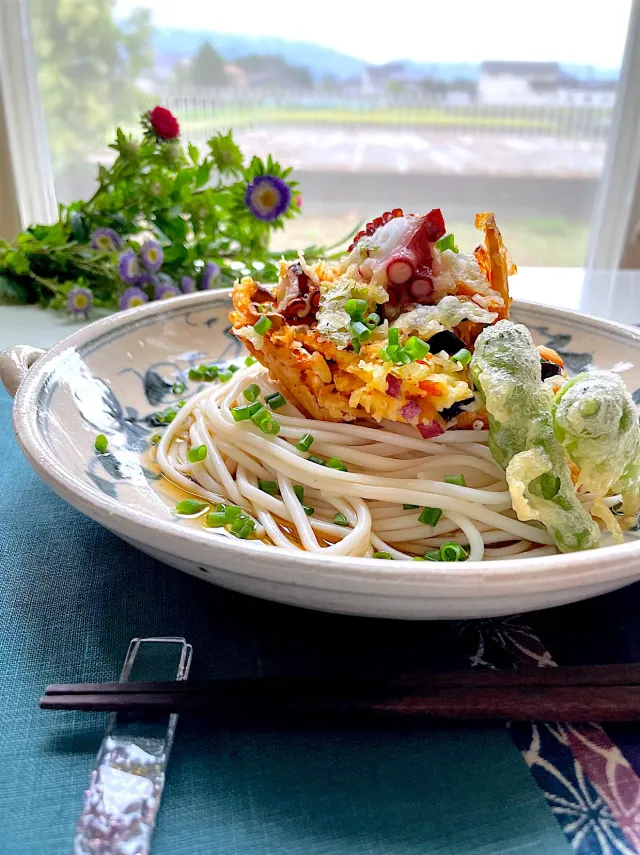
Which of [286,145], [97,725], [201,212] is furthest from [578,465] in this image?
[286,145]

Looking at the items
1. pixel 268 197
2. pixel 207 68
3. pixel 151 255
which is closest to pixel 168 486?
pixel 151 255

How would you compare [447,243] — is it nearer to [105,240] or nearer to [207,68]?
[105,240]

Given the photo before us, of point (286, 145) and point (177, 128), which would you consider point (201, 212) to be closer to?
point (177, 128)

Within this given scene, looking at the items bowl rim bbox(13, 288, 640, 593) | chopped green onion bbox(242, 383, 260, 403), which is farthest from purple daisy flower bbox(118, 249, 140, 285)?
bowl rim bbox(13, 288, 640, 593)

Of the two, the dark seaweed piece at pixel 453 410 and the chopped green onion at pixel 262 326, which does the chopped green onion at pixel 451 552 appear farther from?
the chopped green onion at pixel 262 326

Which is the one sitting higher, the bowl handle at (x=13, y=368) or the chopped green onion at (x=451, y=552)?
the bowl handle at (x=13, y=368)

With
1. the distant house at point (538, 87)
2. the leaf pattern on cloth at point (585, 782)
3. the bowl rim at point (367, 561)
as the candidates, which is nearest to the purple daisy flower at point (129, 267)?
the bowl rim at point (367, 561)

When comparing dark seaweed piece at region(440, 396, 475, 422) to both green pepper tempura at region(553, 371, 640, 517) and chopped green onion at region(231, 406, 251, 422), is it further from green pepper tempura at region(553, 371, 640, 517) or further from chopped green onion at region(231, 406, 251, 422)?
chopped green onion at region(231, 406, 251, 422)
